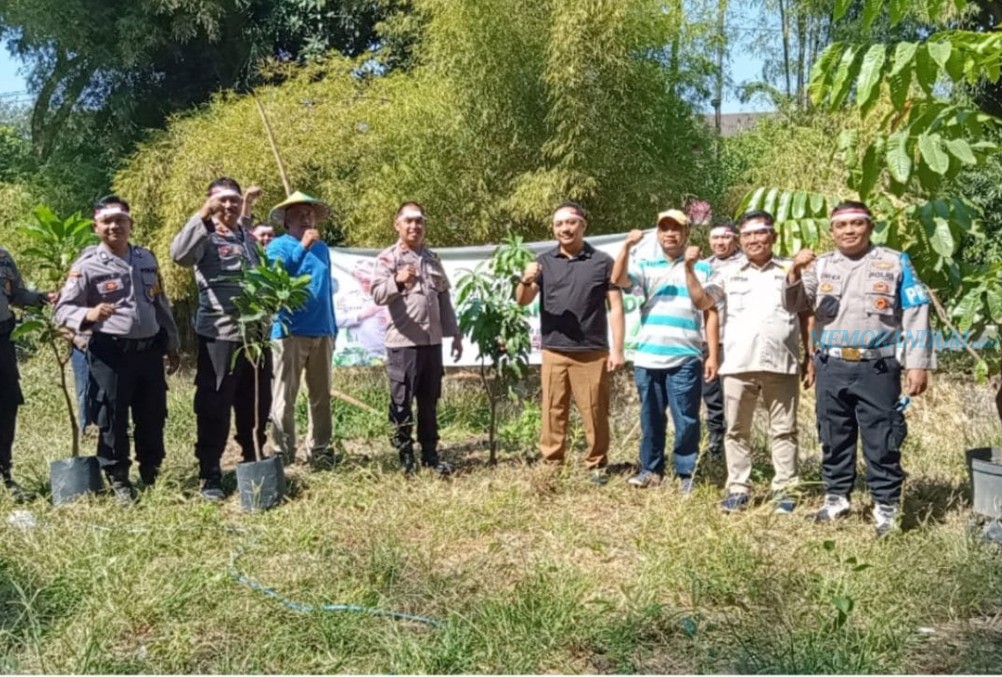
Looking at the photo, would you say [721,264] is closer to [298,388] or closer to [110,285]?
[298,388]

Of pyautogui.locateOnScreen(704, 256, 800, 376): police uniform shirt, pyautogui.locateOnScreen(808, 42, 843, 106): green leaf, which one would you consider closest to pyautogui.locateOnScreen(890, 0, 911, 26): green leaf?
pyautogui.locateOnScreen(808, 42, 843, 106): green leaf

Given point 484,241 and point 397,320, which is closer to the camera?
point 397,320

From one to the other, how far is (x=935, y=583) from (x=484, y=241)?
540 cm

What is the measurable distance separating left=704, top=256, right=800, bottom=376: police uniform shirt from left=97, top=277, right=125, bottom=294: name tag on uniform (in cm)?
314

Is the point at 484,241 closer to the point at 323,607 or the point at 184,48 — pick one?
the point at 323,607

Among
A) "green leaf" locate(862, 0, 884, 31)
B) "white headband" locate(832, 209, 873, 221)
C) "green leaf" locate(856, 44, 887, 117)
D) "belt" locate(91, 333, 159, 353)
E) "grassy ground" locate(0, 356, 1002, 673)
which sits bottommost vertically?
"grassy ground" locate(0, 356, 1002, 673)

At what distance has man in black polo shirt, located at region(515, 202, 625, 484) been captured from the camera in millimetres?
5074

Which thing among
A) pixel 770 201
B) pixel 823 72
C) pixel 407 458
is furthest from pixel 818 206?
pixel 407 458

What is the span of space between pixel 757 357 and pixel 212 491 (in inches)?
116

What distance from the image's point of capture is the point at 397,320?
525 cm

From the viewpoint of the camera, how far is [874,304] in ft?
13.4

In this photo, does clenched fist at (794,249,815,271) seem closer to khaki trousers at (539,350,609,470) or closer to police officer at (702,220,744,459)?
police officer at (702,220,744,459)

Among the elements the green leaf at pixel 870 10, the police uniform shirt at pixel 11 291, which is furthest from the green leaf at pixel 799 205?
the police uniform shirt at pixel 11 291

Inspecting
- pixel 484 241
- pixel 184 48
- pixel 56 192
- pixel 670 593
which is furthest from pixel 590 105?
pixel 56 192
